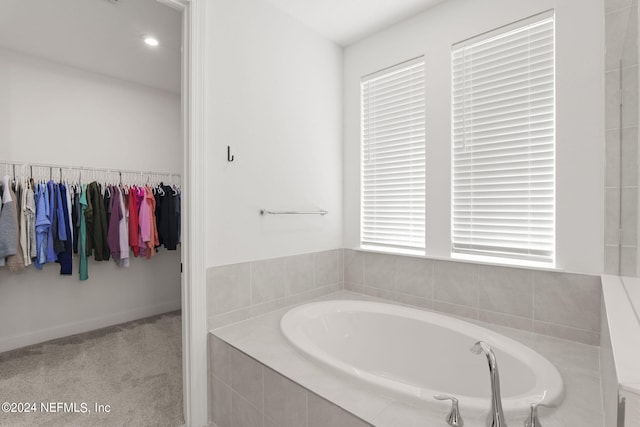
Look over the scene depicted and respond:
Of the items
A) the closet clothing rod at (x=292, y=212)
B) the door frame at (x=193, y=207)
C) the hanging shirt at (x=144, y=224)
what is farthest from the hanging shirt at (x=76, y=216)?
the closet clothing rod at (x=292, y=212)

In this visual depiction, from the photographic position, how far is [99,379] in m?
2.19

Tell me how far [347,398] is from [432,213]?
134 centimetres

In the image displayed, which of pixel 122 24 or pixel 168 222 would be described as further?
pixel 168 222

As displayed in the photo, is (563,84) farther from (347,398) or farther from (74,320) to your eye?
(74,320)

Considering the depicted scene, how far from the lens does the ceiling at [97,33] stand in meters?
2.09

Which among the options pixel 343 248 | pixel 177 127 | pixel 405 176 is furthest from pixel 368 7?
pixel 177 127

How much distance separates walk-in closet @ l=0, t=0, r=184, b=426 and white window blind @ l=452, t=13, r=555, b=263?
201cm

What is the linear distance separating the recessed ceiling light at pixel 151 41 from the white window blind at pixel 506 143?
2273mm

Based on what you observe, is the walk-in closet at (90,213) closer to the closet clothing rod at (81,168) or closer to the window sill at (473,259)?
the closet clothing rod at (81,168)

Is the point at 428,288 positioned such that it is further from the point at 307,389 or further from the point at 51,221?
the point at 51,221

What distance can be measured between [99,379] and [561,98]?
11.0 ft

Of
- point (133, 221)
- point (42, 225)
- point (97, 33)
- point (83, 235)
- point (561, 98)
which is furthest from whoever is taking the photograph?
point (133, 221)

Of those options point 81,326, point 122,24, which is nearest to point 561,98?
point 122,24

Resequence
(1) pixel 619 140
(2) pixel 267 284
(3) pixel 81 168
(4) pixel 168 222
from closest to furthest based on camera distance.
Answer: (1) pixel 619 140 → (2) pixel 267 284 → (3) pixel 81 168 → (4) pixel 168 222
